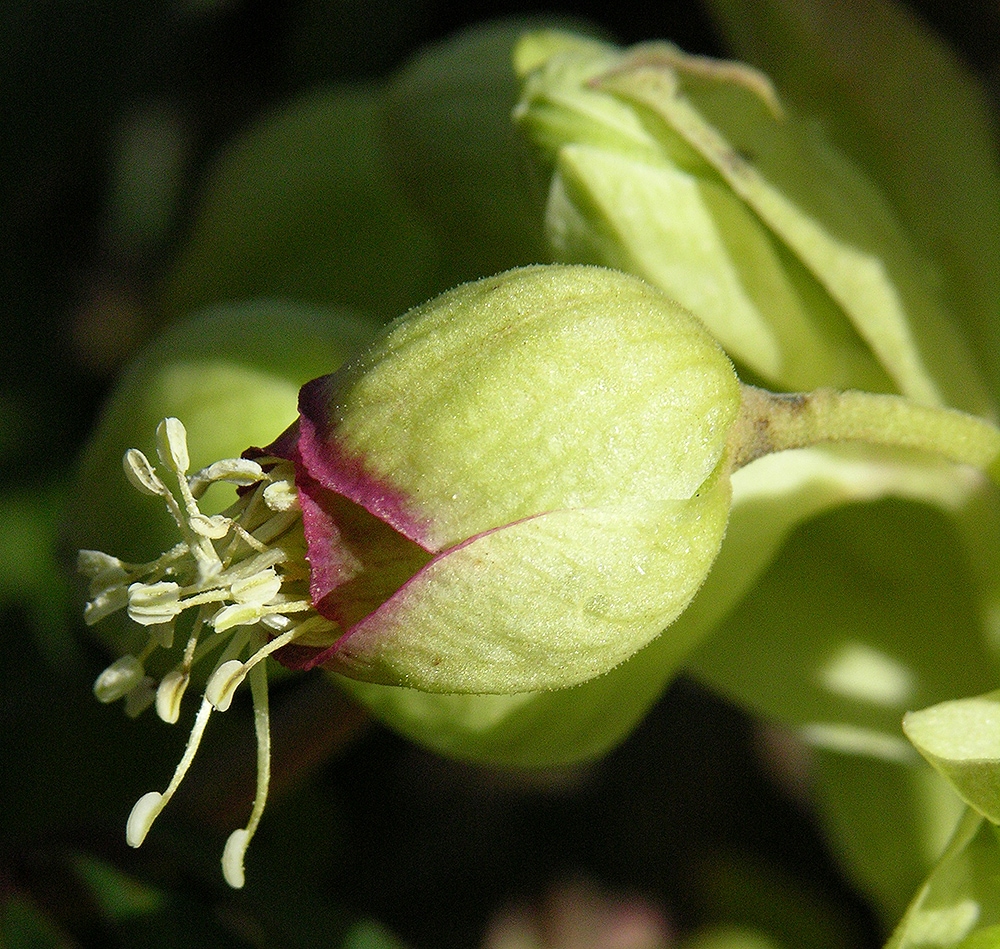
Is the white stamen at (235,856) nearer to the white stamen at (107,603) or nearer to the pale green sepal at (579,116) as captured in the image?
the white stamen at (107,603)

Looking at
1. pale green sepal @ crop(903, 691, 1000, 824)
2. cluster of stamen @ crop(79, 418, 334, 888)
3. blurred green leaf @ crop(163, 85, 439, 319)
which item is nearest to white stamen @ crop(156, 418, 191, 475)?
cluster of stamen @ crop(79, 418, 334, 888)

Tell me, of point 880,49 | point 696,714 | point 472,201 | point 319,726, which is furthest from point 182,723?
point 880,49

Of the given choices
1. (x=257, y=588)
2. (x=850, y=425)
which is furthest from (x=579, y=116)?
(x=257, y=588)

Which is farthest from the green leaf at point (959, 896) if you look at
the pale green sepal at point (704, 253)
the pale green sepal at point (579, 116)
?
the pale green sepal at point (579, 116)

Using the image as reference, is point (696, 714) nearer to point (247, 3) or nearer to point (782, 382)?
point (782, 382)

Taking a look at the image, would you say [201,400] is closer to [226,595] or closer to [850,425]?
[226,595]

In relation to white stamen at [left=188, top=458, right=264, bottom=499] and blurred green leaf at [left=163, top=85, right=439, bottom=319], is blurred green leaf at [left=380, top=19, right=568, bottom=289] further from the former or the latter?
white stamen at [left=188, top=458, right=264, bottom=499]
